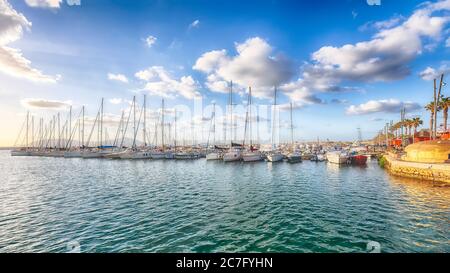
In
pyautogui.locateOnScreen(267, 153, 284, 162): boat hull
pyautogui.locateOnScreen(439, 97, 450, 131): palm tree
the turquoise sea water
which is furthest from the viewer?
pyautogui.locateOnScreen(267, 153, 284, 162): boat hull

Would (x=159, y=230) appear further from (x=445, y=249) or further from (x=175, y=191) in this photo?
(x=445, y=249)

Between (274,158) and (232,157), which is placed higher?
(232,157)

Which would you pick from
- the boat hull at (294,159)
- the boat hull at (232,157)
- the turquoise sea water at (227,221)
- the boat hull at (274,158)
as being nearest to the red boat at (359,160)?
the boat hull at (294,159)

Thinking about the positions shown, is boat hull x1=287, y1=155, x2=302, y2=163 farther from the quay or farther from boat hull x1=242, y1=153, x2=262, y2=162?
the quay

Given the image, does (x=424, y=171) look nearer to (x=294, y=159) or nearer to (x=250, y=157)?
(x=294, y=159)

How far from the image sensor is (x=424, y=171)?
899 inches

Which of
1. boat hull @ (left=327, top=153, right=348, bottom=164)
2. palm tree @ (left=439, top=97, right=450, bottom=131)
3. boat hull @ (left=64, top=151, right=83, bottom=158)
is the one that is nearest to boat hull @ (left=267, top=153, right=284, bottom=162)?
boat hull @ (left=327, top=153, right=348, bottom=164)

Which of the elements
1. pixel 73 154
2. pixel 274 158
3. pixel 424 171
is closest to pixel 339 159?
pixel 274 158

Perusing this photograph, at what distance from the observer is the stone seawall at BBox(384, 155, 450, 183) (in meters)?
20.8

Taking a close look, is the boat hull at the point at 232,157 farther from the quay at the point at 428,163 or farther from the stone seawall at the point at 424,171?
the quay at the point at 428,163

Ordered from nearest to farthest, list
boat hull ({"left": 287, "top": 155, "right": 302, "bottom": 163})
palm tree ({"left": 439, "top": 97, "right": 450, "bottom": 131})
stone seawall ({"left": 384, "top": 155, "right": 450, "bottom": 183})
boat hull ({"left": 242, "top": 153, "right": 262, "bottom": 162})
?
stone seawall ({"left": 384, "top": 155, "right": 450, "bottom": 183})
palm tree ({"left": 439, "top": 97, "right": 450, "bottom": 131})
boat hull ({"left": 287, "top": 155, "right": 302, "bottom": 163})
boat hull ({"left": 242, "top": 153, "right": 262, "bottom": 162})
